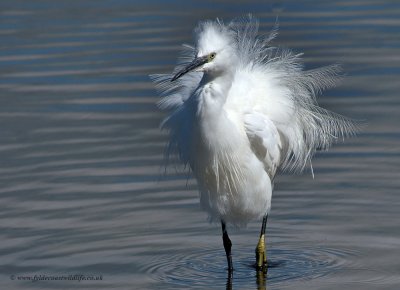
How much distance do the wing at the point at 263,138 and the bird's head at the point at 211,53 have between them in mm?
531

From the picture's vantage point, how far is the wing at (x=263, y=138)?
746 centimetres

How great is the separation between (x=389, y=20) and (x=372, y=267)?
21.4 feet

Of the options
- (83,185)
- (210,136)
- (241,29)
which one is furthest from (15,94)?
(210,136)

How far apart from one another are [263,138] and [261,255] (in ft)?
2.58

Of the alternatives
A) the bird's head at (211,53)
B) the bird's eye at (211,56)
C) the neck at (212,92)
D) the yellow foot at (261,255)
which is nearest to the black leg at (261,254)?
the yellow foot at (261,255)

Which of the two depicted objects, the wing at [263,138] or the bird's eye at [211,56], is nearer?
the bird's eye at [211,56]

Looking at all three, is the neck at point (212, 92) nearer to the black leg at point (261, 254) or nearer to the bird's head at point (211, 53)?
the bird's head at point (211, 53)

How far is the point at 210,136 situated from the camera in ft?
23.9

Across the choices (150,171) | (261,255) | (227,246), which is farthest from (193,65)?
(150,171)

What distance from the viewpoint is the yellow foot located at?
25.1 feet

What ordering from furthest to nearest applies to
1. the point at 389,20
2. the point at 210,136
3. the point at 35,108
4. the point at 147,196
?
the point at 389,20 < the point at 35,108 < the point at 147,196 < the point at 210,136

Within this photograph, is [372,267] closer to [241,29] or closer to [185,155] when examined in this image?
[185,155]

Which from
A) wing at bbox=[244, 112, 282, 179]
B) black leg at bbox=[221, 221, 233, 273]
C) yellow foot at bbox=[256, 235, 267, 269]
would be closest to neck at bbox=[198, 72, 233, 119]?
wing at bbox=[244, 112, 282, 179]

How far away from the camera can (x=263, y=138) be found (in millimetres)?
7500
